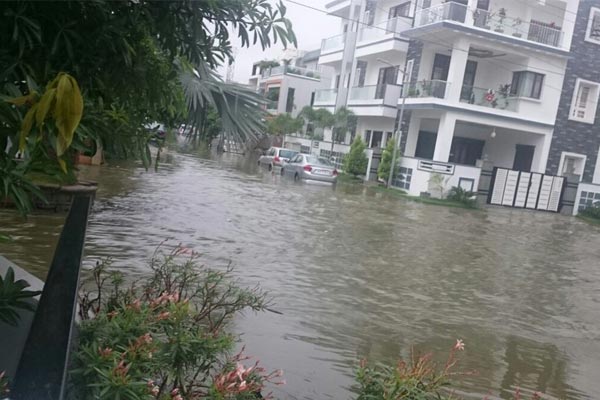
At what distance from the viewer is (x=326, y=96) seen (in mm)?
36375

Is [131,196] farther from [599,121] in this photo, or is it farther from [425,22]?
[599,121]

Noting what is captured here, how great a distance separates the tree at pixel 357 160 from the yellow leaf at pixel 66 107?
2751 centimetres

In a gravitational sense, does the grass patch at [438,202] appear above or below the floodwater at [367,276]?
above

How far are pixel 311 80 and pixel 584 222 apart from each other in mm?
25962

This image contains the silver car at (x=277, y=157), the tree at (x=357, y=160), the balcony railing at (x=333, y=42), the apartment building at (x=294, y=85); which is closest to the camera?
the tree at (x=357, y=160)

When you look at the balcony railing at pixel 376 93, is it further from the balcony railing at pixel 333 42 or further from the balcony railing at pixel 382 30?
Result: the balcony railing at pixel 333 42

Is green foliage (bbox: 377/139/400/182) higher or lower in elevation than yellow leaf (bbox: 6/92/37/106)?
lower

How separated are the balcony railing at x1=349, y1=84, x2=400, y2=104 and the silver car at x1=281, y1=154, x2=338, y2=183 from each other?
506cm

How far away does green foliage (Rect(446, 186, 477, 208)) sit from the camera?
23.2 meters

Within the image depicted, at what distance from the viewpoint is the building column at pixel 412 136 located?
90.3 ft

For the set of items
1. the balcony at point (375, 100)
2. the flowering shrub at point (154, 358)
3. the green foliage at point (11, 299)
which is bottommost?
the flowering shrub at point (154, 358)

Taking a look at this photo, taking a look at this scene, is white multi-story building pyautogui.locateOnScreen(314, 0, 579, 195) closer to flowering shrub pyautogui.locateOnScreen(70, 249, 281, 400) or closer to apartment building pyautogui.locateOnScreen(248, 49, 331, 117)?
apartment building pyautogui.locateOnScreen(248, 49, 331, 117)

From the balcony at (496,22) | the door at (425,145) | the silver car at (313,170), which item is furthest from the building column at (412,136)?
the silver car at (313,170)

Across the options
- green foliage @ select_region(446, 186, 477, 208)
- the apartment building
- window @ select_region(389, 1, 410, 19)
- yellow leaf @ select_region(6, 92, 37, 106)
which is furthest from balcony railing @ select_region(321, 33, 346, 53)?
yellow leaf @ select_region(6, 92, 37, 106)
